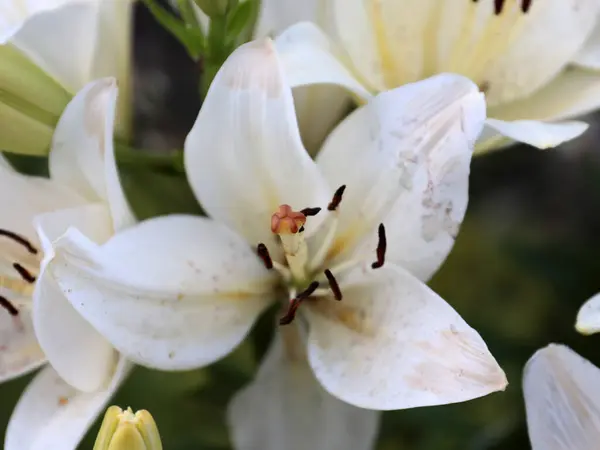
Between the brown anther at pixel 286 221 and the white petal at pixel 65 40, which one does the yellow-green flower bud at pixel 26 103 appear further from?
the brown anther at pixel 286 221

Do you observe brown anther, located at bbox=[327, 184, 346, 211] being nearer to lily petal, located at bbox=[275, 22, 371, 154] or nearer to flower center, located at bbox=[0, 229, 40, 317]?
lily petal, located at bbox=[275, 22, 371, 154]

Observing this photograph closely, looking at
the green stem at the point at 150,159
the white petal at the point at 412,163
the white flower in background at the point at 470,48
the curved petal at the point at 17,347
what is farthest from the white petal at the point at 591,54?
the curved petal at the point at 17,347

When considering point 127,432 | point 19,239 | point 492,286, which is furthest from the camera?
point 492,286

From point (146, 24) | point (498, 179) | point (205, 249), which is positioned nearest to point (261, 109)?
point (205, 249)

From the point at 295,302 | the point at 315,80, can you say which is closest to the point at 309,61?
the point at 315,80

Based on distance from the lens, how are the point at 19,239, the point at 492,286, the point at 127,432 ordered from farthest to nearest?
the point at 492,286
the point at 19,239
the point at 127,432

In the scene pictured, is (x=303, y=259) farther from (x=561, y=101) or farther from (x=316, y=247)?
(x=561, y=101)

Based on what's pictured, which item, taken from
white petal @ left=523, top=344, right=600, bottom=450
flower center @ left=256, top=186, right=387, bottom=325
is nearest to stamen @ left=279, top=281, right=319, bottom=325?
flower center @ left=256, top=186, right=387, bottom=325
